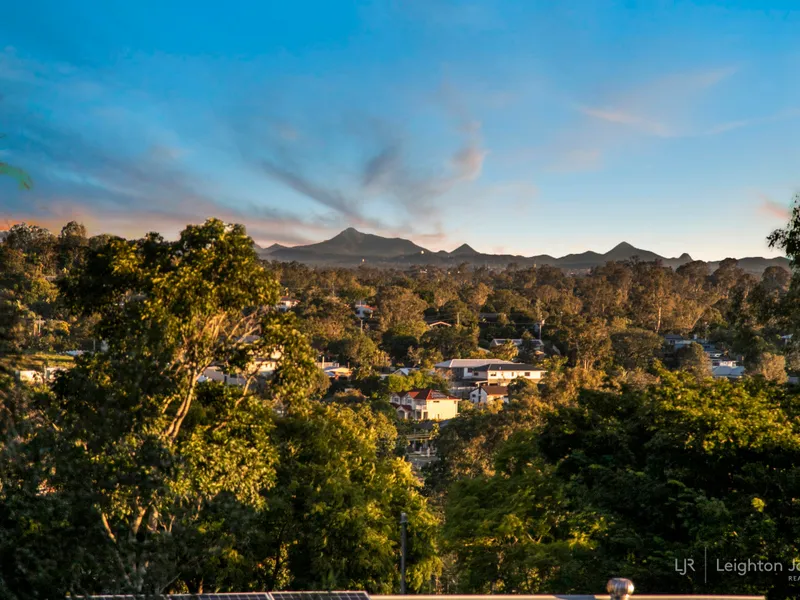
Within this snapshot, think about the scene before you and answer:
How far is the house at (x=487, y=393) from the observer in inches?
1713

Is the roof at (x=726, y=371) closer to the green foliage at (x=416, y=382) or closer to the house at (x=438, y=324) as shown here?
the green foliage at (x=416, y=382)

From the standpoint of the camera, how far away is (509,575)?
11.2 m

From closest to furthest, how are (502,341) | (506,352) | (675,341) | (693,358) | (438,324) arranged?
(693,358) < (506,352) < (675,341) < (502,341) < (438,324)

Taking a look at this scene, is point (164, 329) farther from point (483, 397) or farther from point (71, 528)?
point (483, 397)

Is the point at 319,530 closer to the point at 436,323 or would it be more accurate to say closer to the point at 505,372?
the point at 505,372

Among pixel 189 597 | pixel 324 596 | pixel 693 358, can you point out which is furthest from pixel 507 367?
pixel 189 597

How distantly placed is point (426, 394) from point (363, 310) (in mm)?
26570

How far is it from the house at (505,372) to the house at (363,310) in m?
19.8

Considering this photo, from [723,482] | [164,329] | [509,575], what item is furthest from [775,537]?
[164,329]

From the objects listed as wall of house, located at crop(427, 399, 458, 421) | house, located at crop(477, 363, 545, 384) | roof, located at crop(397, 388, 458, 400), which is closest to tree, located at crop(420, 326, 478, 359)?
house, located at crop(477, 363, 545, 384)

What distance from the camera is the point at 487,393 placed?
43.9m

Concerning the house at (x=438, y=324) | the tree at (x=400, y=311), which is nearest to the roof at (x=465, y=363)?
the tree at (x=400, y=311)

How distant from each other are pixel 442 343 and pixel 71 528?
51.4 metres

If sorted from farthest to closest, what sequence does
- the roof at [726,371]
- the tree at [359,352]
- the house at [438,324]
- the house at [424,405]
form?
the house at [438,324], the tree at [359,352], the roof at [726,371], the house at [424,405]
